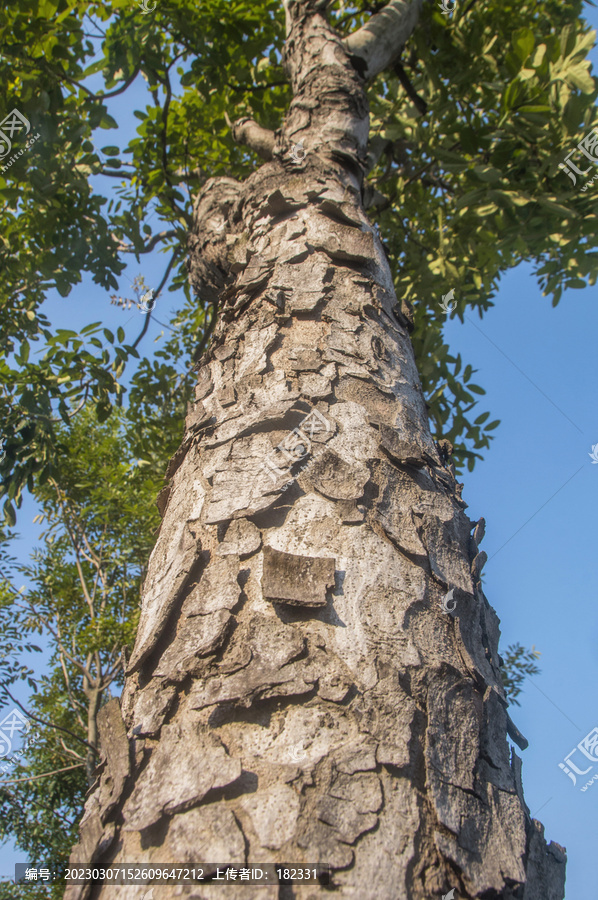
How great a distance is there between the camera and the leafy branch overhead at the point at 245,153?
2967 mm

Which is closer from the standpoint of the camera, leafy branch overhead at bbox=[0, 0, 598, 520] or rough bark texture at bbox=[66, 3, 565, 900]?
rough bark texture at bbox=[66, 3, 565, 900]

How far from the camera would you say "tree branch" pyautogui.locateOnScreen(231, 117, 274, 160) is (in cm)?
333

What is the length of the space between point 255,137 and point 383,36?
1.07 meters

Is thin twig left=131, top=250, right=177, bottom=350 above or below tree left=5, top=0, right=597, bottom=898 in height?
above

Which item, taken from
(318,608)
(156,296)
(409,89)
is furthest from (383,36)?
(318,608)

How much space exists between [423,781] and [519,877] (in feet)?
0.62

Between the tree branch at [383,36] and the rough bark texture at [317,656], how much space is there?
2550 millimetres

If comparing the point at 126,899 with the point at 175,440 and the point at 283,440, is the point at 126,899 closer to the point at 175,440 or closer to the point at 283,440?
the point at 283,440

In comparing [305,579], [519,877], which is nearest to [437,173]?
[305,579]

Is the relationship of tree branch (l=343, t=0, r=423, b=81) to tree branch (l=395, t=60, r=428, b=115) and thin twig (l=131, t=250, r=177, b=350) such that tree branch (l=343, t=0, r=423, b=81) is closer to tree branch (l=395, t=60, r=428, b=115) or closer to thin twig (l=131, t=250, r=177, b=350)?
tree branch (l=395, t=60, r=428, b=115)

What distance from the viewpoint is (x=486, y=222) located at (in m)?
3.76

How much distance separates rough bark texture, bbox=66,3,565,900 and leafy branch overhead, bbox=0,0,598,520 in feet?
6.85
